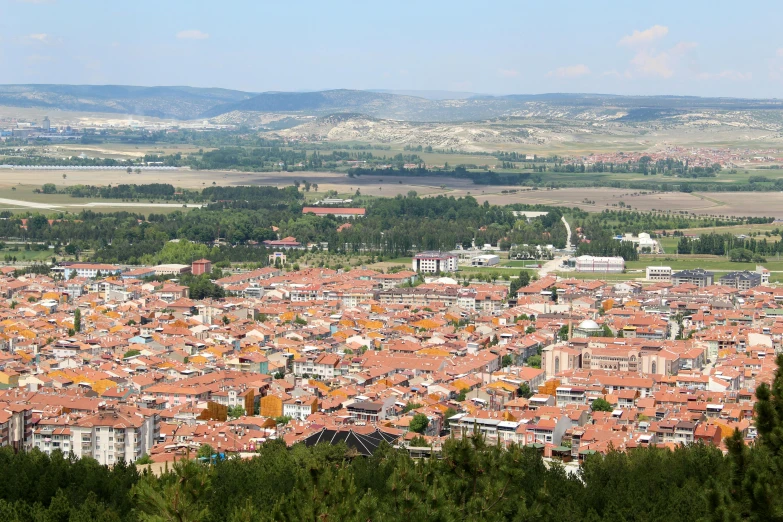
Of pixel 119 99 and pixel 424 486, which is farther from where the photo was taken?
pixel 119 99

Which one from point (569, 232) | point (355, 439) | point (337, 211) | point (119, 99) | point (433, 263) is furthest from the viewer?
point (119, 99)

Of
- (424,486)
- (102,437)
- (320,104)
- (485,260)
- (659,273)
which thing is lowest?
(485,260)

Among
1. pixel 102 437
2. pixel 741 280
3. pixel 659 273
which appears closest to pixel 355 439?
pixel 102 437

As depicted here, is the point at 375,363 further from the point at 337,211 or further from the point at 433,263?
the point at 337,211

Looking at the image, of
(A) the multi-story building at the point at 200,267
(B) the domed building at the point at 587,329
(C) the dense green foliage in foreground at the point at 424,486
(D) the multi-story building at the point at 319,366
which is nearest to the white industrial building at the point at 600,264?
(A) the multi-story building at the point at 200,267

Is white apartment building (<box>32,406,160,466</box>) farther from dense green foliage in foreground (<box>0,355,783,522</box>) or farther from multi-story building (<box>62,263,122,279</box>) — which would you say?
multi-story building (<box>62,263,122,279</box>)

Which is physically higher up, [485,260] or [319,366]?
[319,366]

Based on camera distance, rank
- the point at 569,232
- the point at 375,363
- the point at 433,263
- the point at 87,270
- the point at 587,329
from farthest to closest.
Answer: the point at 569,232 → the point at 433,263 → the point at 87,270 → the point at 587,329 → the point at 375,363
